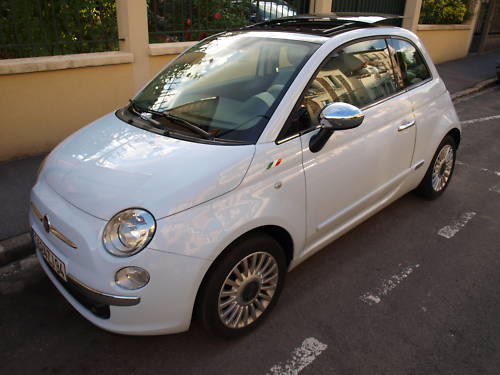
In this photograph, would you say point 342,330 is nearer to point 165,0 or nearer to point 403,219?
point 403,219

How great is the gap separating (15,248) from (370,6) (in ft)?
31.7

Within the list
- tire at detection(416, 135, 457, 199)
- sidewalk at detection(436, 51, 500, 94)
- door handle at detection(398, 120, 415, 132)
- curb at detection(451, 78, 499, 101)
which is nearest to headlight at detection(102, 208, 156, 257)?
door handle at detection(398, 120, 415, 132)

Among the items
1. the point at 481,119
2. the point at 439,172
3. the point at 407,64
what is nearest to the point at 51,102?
the point at 407,64

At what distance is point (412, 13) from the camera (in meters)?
11.3

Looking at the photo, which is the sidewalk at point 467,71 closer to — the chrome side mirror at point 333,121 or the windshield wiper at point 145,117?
the chrome side mirror at point 333,121

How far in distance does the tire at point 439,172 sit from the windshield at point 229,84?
2039mm

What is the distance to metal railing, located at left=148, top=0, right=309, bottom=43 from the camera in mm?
6422

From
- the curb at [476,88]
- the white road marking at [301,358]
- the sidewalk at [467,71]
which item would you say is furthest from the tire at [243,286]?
the sidewalk at [467,71]

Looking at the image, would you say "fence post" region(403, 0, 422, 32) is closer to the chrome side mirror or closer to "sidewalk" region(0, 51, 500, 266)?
"sidewalk" region(0, 51, 500, 266)

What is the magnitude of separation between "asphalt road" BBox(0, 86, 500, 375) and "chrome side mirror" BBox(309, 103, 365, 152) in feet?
3.69

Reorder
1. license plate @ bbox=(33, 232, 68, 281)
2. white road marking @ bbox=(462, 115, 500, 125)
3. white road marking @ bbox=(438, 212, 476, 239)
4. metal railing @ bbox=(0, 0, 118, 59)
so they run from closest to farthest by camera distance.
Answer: license plate @ bbox=(33, 232, 68, 281) < white road marking @ bbox=(438, 212, 476, 239) < metal railing @ bbox=(0, 0, 118, 59) < white road marking @ bbox=(462, 115, 500, 125)

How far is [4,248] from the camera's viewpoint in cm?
361

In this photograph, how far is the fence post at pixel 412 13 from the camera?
36.7ft

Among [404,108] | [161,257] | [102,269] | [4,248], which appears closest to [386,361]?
[161,257]
